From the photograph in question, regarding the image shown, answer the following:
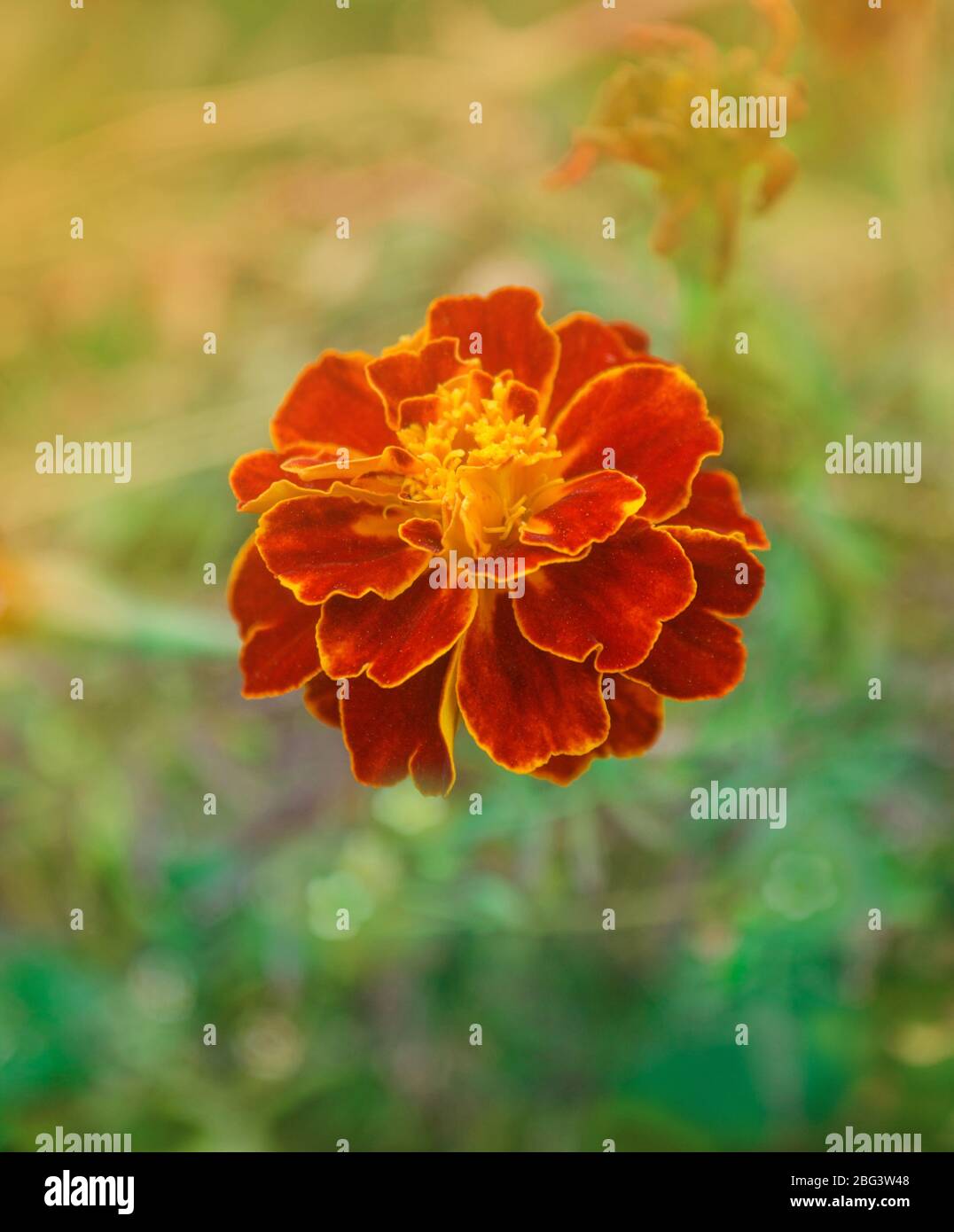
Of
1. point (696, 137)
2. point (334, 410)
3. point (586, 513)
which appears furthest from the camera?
point (696, 137)

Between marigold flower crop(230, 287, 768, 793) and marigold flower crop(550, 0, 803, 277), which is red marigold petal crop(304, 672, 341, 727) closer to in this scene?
marigold flower crop(230, 287, 768, 793)

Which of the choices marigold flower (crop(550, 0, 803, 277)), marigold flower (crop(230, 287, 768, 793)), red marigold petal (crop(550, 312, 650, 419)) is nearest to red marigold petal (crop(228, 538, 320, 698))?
marigold flower (crop(230, 287, 768, 793))

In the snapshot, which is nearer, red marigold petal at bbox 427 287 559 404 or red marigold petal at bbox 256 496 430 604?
red marigold petal at bbox 256 496 430 604

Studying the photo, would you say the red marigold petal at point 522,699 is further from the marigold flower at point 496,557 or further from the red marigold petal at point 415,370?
the red marigold petal at point 415,370

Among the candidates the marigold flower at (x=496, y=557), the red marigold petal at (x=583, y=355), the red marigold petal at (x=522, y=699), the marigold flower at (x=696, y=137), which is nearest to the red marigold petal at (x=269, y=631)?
the marigold flower at (x=496, y=557)

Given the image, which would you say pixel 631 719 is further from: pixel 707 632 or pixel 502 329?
pixel 502 329

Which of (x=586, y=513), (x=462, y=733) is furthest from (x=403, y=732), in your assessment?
(x=462, y=733)
